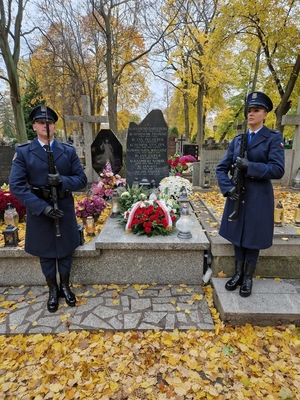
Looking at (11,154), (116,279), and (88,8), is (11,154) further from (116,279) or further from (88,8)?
(88,8)

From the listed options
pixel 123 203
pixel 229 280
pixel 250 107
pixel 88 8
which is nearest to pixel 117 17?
pixel 88 8

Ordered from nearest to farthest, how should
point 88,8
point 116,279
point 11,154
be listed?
point 116,279, point 11,154, point 88,8

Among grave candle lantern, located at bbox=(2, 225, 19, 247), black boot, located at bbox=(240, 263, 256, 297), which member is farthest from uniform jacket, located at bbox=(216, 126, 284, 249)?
grave candle lantern, located at bbox=(2, 225, 19, 247)

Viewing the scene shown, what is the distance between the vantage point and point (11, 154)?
689cm

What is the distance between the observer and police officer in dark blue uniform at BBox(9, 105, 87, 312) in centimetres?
260

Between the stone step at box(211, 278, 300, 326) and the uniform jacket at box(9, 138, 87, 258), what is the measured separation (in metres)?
1.88

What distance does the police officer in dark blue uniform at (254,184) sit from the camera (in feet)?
8.55

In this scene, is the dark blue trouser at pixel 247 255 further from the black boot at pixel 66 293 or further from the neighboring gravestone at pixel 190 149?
the neighboring gravestone at pixel 190 149

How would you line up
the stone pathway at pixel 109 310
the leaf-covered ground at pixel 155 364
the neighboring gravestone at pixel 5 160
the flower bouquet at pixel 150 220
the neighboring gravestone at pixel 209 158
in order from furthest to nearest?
the neighboring gravestone at pixel 209 158, the neighboring gravestone at pixel 5 160, the flower bouquet at pixel 150 220, the stone pathway at pixel 109 310, the leaf-covered ground at pixel 155 364

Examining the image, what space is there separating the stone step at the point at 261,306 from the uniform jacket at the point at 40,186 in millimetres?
1882

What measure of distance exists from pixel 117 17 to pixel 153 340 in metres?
16.4

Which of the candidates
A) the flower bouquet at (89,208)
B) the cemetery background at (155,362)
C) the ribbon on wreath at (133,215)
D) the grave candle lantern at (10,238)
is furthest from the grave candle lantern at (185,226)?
the grave candle lantern at (10,238)

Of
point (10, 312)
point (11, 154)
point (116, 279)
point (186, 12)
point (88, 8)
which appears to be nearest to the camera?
point (10, 312)

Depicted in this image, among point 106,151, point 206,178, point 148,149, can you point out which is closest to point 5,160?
point 106,151
